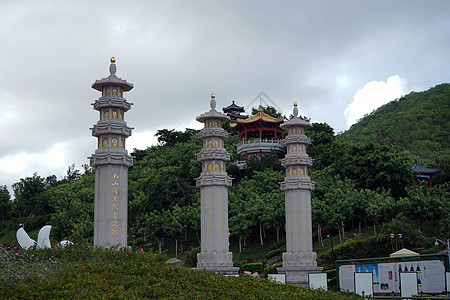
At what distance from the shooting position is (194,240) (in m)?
40.4

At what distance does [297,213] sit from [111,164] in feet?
33.4

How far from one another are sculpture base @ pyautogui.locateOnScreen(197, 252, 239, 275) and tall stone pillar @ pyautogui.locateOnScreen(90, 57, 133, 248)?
440 centimetres

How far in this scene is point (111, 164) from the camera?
70.6 ft

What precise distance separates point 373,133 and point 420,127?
17.8ft

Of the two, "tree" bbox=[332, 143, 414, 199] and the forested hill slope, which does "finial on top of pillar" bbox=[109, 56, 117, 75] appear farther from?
the forested hill slope

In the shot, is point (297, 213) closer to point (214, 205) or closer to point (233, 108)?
point (214, 205)

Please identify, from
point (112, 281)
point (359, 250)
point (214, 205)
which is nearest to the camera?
point (112, 281)

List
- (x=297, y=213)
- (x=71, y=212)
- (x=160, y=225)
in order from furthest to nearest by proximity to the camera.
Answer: (x=71, y=212) → (x=160, y=225) → (x=297, y=213)

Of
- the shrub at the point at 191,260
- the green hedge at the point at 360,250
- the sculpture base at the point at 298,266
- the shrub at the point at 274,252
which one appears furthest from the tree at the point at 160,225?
the sculpture base at the point at 298,266

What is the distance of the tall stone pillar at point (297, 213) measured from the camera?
26.6 metres

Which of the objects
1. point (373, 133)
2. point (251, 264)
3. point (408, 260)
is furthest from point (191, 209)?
point (373, 133)

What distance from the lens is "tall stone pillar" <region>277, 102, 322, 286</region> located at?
87.1ft

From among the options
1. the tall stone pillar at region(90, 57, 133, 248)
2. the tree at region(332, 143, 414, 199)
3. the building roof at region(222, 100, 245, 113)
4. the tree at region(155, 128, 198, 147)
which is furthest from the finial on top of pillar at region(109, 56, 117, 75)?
the building roof at region(222, 100, 245, 113)

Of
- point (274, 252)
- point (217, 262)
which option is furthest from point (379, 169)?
point (217, 262)
